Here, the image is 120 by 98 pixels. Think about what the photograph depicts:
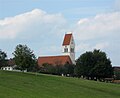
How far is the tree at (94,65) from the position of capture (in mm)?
124688

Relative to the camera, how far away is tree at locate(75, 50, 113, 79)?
125 meters

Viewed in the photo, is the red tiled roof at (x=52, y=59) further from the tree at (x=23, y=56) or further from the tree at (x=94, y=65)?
the tree at (x=23, y=56)

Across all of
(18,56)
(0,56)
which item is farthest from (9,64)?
(18,56)

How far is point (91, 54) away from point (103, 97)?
9641 centimetres

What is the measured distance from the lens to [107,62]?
126 m

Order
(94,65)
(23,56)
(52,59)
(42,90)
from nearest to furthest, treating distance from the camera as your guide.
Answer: (42,90) < (23,56) < (94,65) < (52,59)

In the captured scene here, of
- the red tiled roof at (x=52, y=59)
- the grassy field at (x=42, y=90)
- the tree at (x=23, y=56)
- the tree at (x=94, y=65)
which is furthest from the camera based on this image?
the red tiled roof at (x=52, y=59)

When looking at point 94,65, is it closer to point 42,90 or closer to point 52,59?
point 52,59

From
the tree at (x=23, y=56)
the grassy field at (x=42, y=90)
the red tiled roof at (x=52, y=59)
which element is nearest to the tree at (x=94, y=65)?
the red tiled roof at (x=52, y=59)

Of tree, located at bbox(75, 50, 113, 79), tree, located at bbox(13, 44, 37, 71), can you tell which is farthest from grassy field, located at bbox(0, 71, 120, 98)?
tree, located at bbox(75, 50, 113, 79)

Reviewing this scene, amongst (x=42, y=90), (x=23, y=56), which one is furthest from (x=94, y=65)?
(x=42, y=90)

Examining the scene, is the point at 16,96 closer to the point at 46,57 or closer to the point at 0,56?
the point at 0,56

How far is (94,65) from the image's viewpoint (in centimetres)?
12775

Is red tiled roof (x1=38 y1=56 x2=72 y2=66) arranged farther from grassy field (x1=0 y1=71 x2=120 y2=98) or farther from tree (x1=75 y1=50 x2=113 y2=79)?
grassy field (x1=0 y1=71 x2=120 y2=98)
